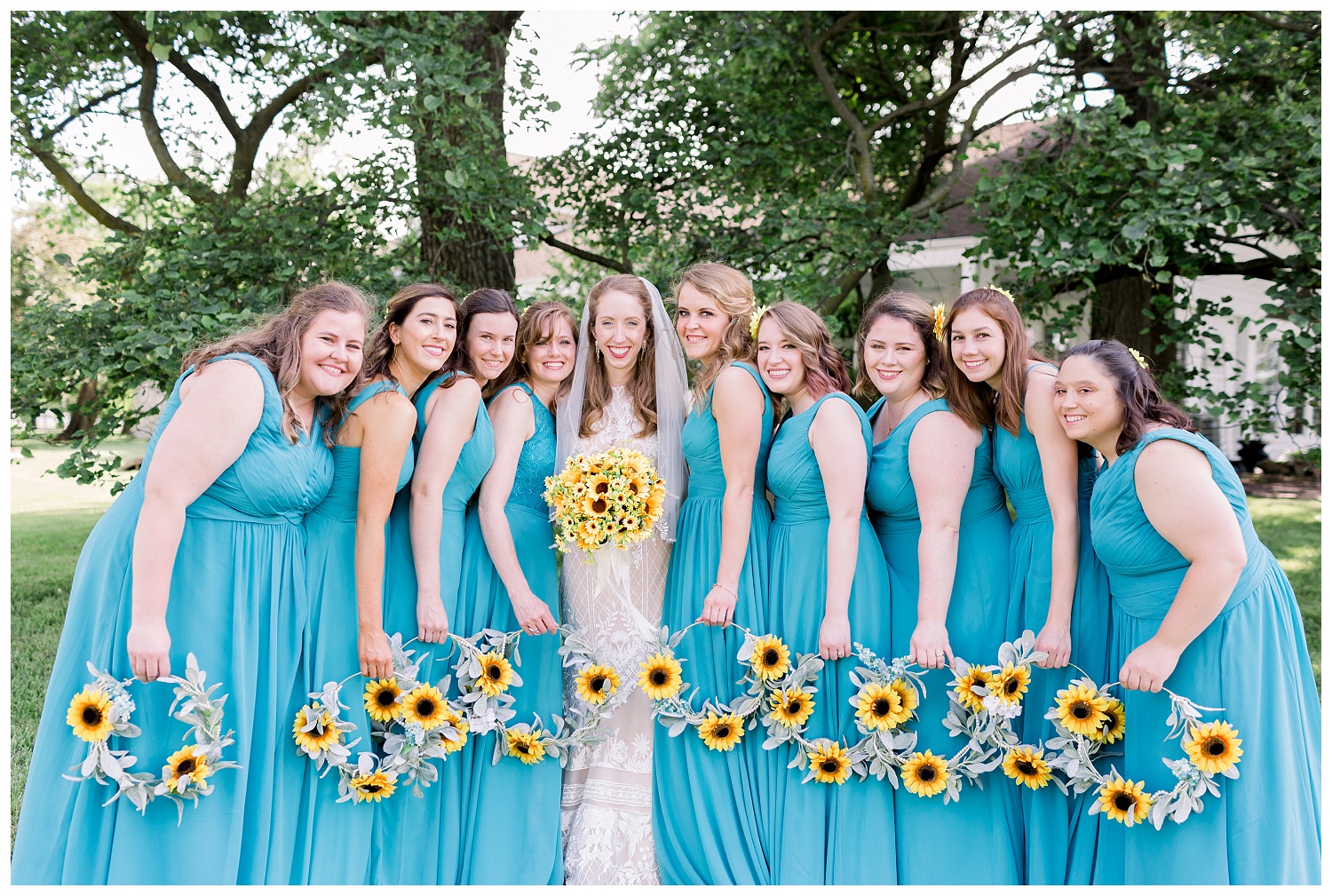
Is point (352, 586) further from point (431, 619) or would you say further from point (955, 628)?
point (955, 628)

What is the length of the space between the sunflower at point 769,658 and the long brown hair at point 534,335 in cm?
148

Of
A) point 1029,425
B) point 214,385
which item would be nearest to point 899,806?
point 1029,425

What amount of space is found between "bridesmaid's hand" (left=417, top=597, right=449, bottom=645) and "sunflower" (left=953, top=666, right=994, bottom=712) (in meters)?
2.10

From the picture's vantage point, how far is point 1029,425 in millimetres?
3689

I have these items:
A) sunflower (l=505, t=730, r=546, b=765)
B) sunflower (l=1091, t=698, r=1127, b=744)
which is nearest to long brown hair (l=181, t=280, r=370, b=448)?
sunflower (l=505, t=730, r=546, b=765)

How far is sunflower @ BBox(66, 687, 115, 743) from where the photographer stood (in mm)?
3141

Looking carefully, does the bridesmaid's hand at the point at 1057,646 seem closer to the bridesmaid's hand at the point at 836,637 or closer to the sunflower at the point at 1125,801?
the sunflower at the point at 1125,801

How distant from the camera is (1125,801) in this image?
11.0ft

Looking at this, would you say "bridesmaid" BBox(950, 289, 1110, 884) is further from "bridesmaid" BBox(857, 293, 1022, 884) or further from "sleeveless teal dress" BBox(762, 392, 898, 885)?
"sleeveless teal dress" BBox(762, 392, 898, 885)

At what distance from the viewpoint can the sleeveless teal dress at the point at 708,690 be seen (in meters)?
3.84

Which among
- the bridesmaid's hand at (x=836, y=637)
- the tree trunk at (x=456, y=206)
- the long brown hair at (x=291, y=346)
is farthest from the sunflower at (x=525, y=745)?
the tree trunk at (x=456, y=206)

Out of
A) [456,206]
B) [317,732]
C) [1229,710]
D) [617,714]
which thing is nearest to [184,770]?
[317,732]

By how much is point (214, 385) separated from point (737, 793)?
259cm

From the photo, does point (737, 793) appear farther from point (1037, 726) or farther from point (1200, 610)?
point (1200, 610)
